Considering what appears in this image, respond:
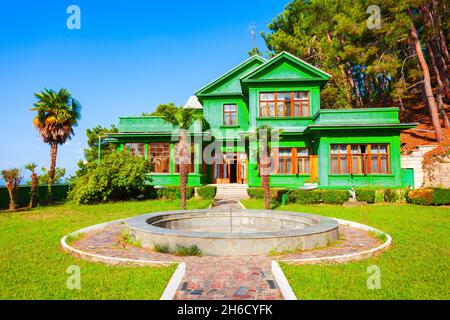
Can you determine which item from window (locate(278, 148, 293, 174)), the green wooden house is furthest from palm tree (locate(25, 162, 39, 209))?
window (locate(278, 148, 293, 174))

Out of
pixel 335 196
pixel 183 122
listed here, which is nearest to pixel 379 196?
pixel 335 196

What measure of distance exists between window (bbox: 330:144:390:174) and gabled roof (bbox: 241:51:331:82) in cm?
646

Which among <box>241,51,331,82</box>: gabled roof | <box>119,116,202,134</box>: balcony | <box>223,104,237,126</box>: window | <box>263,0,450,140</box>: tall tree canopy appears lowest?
<box>119,116,202,134</box>: balcony

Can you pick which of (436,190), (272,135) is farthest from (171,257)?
(436,190)

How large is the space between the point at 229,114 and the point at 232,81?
3023 millimetres

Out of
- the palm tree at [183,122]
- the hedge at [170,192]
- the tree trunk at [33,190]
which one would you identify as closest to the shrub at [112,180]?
the hedge at [170,192]

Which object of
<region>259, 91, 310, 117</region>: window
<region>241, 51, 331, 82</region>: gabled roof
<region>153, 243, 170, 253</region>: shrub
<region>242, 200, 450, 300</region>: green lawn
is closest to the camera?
<region>242, 200, 450, 300</region>: green lawn

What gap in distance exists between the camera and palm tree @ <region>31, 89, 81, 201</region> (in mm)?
24609

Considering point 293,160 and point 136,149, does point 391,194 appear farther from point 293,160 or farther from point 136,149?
point 136,149

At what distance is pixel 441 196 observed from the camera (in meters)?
16.9

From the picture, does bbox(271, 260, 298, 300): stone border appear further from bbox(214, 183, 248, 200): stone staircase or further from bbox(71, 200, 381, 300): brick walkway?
bbox(214, 183, 248, 200): stone staircase

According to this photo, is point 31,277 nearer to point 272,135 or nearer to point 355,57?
point 272,135

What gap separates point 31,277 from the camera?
19.2 ft

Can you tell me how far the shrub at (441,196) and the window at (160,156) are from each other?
18101mm
